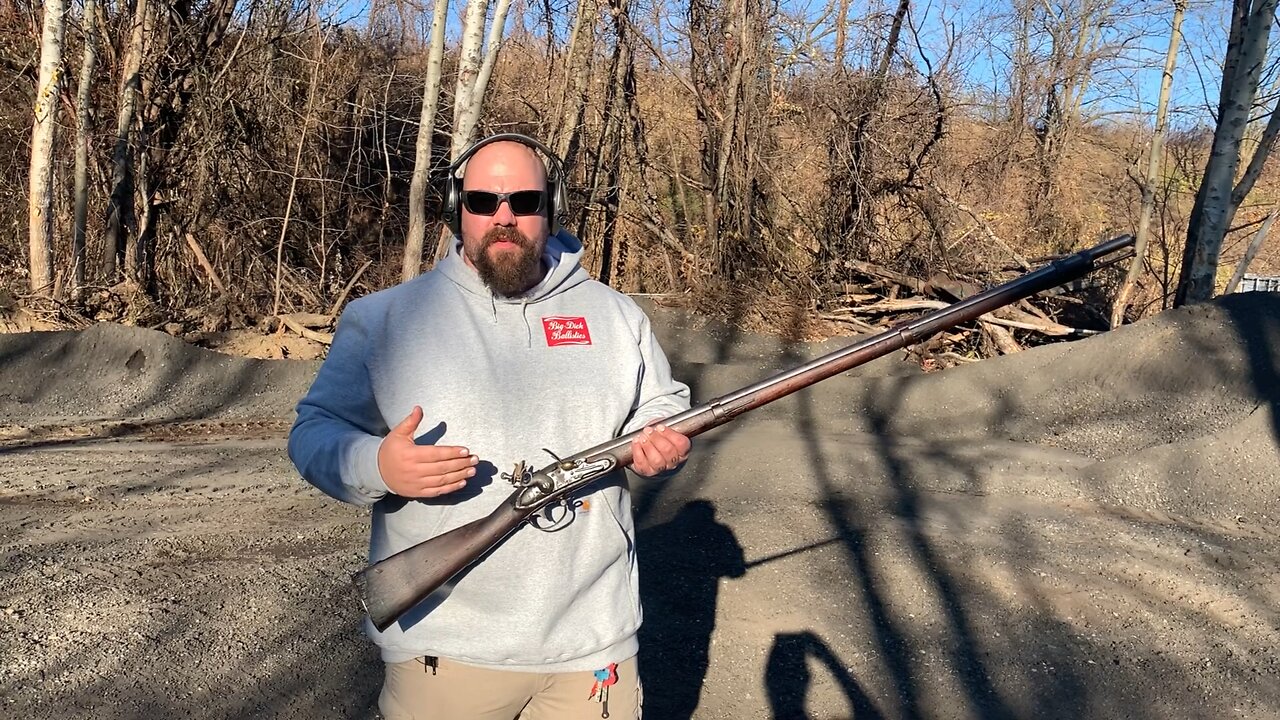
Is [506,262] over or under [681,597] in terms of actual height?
over

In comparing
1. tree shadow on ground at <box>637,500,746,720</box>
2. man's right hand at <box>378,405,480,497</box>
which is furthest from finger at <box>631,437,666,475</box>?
tree shadow on ground at <box>637,500,746,720</box>

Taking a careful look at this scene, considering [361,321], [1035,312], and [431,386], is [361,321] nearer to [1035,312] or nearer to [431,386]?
[431,386]

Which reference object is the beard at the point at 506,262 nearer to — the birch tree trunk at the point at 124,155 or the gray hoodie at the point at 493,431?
the gray hoodie at the point at 493,431

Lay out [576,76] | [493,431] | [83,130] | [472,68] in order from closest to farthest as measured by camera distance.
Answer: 1. [493,431]
2. [472,68]
3. [83,130]
4. [576,76]

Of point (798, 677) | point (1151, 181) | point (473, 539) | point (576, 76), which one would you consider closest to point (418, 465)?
point (473, 539)

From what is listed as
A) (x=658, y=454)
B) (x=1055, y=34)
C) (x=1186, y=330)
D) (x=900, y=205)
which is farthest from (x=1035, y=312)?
(x=1055, y=34)

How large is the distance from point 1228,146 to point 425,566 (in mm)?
10436

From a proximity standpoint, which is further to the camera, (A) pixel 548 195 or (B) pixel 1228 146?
(B) pixel 1228 146

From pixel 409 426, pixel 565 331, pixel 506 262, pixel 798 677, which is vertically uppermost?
pixel 506 262

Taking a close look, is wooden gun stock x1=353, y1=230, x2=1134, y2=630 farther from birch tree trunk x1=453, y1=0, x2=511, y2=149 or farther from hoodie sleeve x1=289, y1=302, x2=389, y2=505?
birch tree trunk x1=453, y1=0, x2=511, y2=149

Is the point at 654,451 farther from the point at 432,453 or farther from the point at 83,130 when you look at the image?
the point at 83,130

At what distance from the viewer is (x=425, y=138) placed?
11.9m

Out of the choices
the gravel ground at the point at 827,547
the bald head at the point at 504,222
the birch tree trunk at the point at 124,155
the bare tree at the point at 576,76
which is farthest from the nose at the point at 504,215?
the birch tree trunk at the point at 124,155

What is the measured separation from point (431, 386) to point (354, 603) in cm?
330
